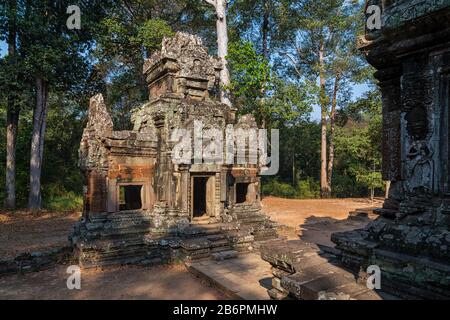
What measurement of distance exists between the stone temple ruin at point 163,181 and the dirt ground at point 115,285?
49cm

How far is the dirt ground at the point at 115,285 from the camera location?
6.17 m

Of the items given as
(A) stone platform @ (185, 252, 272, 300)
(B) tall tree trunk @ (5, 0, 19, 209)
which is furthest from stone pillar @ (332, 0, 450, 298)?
(B) tall tree trunk @ (5, 0, 19, 209)

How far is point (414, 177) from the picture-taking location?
Result: 322 cm

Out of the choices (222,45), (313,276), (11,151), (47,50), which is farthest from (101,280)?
(11,151)

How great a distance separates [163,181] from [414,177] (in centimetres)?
723

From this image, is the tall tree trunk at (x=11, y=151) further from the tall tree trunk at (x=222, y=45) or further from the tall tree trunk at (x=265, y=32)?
the tall tree trunk at (x=265, y=32)

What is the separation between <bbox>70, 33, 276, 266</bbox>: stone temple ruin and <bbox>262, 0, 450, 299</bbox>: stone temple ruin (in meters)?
5.22

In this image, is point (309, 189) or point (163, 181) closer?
point (163, 181)

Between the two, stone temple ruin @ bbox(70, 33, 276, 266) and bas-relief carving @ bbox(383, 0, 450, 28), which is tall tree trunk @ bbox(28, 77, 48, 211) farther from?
bas-relief carving @ bbox(383, 0, 450, 28)

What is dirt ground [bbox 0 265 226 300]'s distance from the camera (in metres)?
6.17

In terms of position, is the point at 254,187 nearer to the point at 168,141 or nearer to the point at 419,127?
the point at 168,141

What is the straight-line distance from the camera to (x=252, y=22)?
2369 centimetres

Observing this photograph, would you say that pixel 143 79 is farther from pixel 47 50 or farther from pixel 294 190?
pixel 294 190
